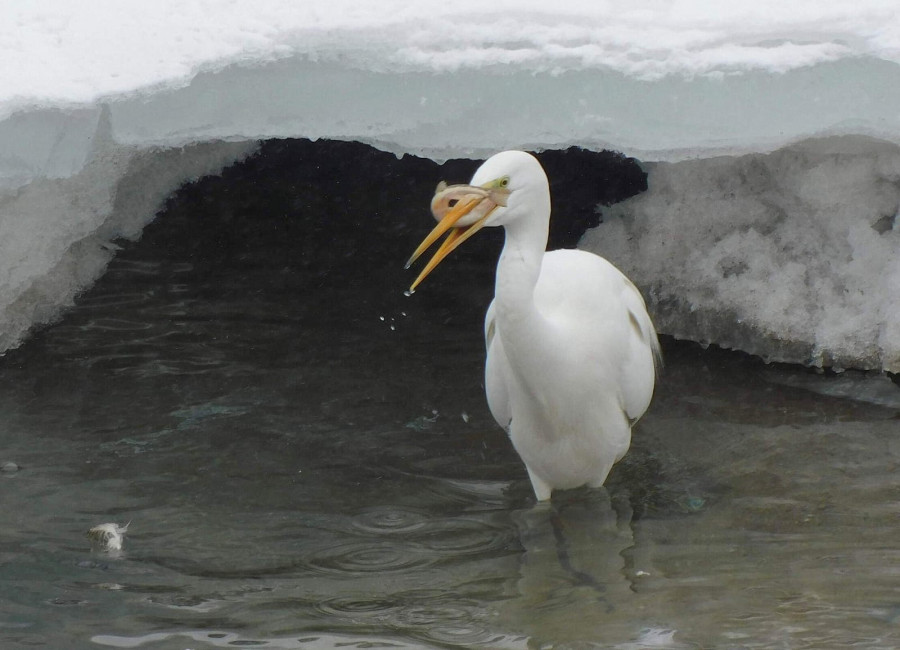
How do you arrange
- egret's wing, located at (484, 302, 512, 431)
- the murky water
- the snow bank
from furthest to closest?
the snow bank → egret's wing, located at (484, 302, 512, 431) → the murky water

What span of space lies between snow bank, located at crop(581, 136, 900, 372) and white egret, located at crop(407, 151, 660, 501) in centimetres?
87

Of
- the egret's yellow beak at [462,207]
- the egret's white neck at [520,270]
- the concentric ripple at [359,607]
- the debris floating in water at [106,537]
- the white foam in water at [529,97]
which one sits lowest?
the concentric ripple at [359,607]

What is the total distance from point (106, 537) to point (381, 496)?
0.94 meters

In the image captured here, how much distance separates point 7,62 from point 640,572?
9.78 ft

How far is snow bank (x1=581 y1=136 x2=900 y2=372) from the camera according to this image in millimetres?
4500

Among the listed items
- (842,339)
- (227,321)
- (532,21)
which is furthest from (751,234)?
(227,321)

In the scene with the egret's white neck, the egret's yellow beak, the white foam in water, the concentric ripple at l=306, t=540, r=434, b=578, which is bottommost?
the concentric ripple at l=306, t=540, r=434, b=578

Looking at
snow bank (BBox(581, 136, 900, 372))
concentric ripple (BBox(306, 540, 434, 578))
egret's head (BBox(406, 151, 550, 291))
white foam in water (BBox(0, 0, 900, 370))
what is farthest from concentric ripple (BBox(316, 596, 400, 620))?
snow bank (BBox(581, 136, 900, 372))

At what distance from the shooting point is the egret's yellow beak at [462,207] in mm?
3047

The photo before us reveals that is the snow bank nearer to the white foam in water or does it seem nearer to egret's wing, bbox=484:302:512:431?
the white foam in water

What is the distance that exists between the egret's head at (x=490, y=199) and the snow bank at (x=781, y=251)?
1.80 metres

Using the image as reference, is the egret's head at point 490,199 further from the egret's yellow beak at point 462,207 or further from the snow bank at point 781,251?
the snow bank at point 781,251

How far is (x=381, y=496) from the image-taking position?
12.6 feet

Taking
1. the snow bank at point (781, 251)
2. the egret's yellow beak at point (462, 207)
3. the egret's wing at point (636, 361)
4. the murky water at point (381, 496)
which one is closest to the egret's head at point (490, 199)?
the egret's yellow beak at point (462, 207)
